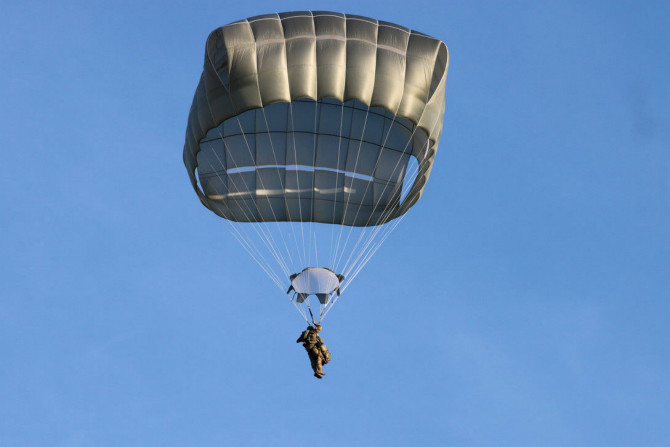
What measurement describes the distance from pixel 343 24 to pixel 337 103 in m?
2.02

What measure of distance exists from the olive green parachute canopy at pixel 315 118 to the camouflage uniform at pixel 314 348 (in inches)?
144

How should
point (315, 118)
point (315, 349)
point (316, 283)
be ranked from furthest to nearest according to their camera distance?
point (315, 118) < point (316, 283) < point (315, 349)

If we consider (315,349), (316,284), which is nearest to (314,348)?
(315,349)

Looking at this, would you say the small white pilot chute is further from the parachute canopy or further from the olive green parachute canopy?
the olive green parachute canopy

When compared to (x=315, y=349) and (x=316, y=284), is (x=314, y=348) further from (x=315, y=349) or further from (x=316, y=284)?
(x=316, y=284)

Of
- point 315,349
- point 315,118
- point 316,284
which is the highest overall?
point 315,118

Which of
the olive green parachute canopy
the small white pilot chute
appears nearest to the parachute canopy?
the small white pilot chute

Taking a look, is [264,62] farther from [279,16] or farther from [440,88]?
[440,88]

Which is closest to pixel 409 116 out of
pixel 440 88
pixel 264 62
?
pixel 440 88

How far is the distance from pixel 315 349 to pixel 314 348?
0.03m

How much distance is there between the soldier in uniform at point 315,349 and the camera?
25.0 meters

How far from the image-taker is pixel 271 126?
26.8 meters

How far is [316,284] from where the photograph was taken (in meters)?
25.9

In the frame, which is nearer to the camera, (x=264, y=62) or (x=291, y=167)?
(x=264, y=62)
